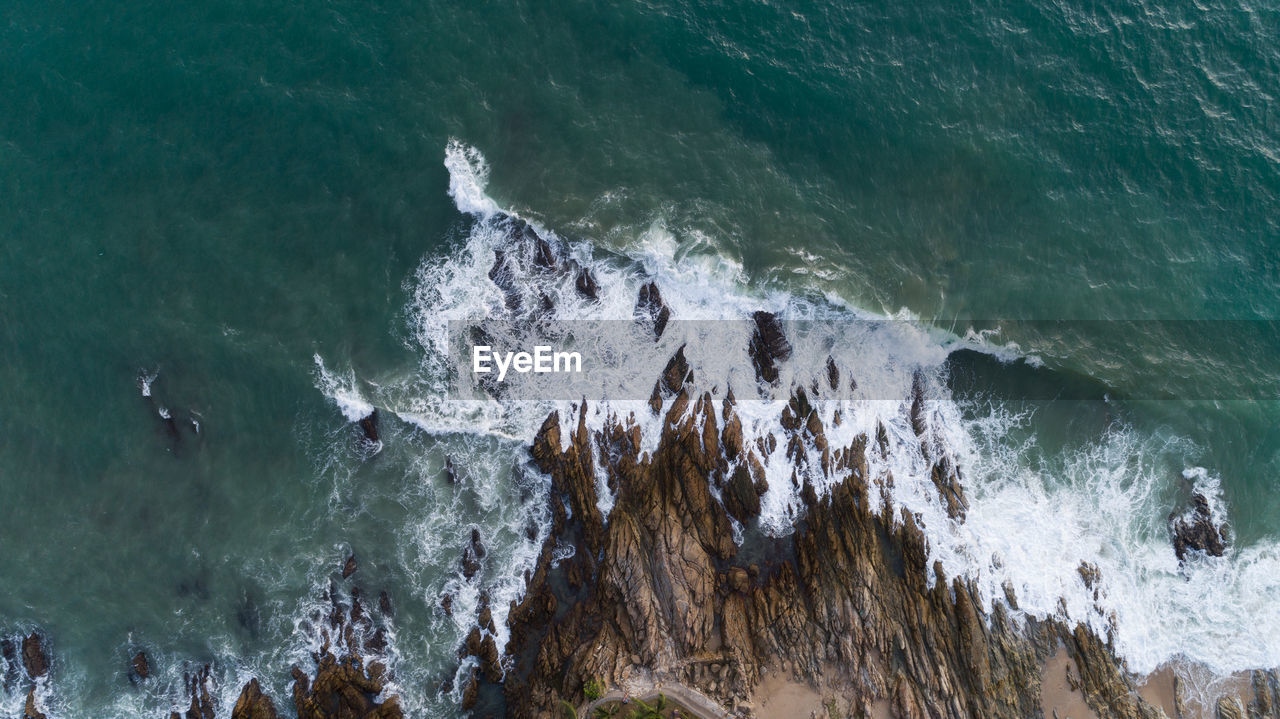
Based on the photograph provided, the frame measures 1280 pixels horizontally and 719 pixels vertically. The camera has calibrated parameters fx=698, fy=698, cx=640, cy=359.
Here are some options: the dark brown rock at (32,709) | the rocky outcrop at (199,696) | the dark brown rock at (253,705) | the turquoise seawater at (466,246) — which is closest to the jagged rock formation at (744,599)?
the turquoise seawater at (466,246)

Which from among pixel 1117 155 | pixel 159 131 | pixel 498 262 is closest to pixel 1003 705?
pixel 1117 155

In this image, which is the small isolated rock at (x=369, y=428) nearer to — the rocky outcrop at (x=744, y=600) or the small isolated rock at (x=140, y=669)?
the rocky outcrop at (x=744, y=600)

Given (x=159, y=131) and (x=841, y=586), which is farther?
(x=159, y=131)

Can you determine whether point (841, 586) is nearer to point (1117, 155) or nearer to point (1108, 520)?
point (1108, 520)

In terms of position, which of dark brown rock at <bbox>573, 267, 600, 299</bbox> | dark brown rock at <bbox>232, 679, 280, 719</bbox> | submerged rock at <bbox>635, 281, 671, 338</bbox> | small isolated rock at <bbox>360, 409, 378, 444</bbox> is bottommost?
dark brown rock at <bbox>232, 679, 280, 719</bbox>

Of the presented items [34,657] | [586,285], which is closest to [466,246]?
[586,285]

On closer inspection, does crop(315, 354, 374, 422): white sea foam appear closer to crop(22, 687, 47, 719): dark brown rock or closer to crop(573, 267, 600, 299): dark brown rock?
crop(573, 267, 600, 299): dark brown rock

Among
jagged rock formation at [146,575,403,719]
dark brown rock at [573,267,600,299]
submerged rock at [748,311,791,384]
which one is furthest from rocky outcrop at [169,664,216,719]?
submerged rock at [748,311,791,384]
